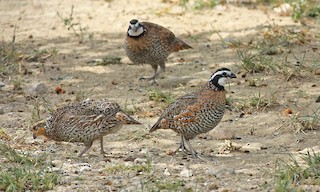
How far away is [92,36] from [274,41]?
2.89m

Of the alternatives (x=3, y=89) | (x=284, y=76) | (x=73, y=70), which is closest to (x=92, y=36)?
(x=73, y=70)

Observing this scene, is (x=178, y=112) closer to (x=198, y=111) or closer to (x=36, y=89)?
(x=198, y=111)

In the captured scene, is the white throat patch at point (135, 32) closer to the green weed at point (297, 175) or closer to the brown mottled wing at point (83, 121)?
the brown mottled wing at point (83, 121)

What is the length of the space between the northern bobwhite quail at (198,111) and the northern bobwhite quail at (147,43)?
2.98m

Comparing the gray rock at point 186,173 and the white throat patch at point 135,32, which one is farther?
the white throat patch at point 135,32

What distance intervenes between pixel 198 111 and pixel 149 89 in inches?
107

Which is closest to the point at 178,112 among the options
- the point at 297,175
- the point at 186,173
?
the point at 186,173

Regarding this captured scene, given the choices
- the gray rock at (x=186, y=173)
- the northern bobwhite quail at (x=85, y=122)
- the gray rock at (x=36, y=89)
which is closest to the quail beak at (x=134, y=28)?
the gray rock at (x=36, y=89)

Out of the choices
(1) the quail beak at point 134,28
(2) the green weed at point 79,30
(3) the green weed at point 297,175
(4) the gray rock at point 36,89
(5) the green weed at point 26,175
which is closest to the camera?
(3) the green weed at point 297,175

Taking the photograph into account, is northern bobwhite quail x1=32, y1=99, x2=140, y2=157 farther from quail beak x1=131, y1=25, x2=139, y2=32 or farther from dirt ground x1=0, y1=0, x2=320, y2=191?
quail beak x1=131, y1=25, x2=139, y2=32

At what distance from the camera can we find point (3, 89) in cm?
1050

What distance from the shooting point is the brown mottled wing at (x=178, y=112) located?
781 cm

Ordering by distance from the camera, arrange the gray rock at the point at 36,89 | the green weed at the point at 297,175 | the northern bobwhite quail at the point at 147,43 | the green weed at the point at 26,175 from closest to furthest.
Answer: the green weed at the point at 297,175 < the green weed at the point at 26,175 < the gray rock at the point at 36,89 < the northern bobwhite quail at the point at 147,43

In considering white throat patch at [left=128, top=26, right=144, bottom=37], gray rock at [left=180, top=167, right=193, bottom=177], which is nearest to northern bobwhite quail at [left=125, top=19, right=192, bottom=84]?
white throat patch at [left=128, top=26, right=144, bottom=37]
